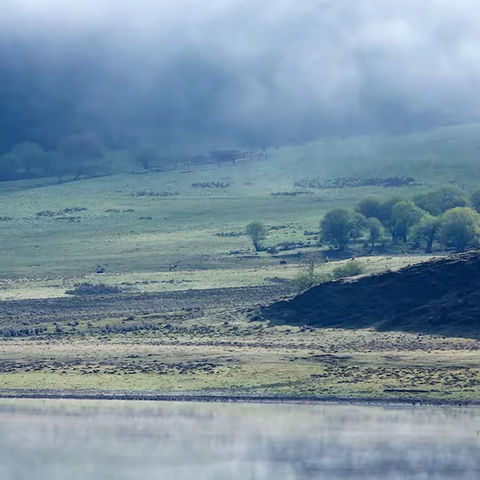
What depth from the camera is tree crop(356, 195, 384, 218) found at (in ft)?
633

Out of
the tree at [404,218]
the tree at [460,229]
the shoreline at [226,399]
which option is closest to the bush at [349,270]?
the tree at [460,229]

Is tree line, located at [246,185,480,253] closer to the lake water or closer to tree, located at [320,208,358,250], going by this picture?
tree, located at [320,208,358,250]

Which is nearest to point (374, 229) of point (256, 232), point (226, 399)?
point (256, 232)

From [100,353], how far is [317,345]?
48.2 feet

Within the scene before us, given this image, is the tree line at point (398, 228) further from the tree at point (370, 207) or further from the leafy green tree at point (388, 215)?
the tree at point (370, 207)

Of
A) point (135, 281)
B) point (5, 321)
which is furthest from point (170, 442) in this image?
point (135, 281)

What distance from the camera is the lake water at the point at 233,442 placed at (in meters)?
52.7

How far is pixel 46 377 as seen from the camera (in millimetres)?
76875

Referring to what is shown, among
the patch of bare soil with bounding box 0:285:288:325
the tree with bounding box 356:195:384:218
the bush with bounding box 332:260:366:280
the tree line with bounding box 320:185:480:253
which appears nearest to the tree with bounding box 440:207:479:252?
the tree line with bounding box 320:185:480:253

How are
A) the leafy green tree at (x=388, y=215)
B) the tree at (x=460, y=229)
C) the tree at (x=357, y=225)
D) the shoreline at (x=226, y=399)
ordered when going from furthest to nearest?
the leafy green tree at (x=388, y=215)
the tree at (x=357, y=225)
the tree at (x=460, y=229)
the shoreline at (x=226, y=399)

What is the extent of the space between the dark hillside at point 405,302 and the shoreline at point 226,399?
56.9 ft

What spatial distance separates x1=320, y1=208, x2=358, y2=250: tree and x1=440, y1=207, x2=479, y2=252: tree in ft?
48.4

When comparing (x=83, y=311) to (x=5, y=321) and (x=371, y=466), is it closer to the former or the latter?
(x=5, y=321)

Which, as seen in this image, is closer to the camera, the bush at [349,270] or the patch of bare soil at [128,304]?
the patch of bare soil at [128,304]
